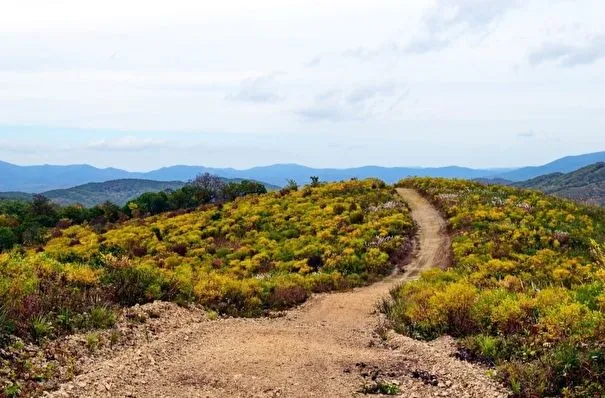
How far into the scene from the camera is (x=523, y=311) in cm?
1092

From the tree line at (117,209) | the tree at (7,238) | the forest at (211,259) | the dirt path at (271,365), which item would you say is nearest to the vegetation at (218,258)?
the forest at (211,259)

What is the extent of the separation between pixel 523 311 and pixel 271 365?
5211 mm

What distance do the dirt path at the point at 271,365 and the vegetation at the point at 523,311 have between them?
0.62 metres

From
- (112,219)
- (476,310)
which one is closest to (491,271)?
(476,310)

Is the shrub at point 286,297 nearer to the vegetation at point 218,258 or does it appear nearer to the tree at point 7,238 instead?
the vegetation at point 218,258

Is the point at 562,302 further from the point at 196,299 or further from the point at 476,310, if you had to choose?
the point at 196,299

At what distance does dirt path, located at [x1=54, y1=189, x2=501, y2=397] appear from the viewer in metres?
8.91

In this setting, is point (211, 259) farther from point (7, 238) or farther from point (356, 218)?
point (7, 238)

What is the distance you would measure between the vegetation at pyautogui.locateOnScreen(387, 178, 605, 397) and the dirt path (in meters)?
0.62

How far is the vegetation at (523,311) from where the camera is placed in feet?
27.8

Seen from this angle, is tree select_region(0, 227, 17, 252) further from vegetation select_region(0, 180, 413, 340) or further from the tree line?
the tree line

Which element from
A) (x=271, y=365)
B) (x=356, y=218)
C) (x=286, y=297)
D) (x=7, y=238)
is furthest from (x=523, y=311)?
(x=7, y=238)

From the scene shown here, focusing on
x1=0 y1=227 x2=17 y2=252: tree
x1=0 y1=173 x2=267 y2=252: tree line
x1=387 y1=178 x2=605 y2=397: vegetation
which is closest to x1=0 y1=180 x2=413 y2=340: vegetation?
x1=0 y1=173 x2=267 y2=252: tree line

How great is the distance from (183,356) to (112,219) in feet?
142
